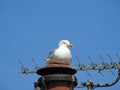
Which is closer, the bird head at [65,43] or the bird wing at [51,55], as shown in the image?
the bird wing at [51,55]

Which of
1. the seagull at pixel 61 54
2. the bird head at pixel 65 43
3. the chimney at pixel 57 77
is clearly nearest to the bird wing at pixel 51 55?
the seagull at pixel 61 54

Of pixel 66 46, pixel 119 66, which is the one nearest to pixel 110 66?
pixel 119 66

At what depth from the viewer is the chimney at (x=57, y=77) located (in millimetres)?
14999

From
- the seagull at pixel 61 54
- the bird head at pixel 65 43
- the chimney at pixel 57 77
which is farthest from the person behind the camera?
the bird head at pixel 65 43

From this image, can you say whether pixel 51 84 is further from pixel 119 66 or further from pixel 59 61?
pixel 119 66

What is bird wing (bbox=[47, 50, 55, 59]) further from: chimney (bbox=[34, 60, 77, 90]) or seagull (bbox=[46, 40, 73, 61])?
chimney (bbox=[34, 60, 77, 90])

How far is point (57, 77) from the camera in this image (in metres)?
15.0

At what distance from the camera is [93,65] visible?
185ft

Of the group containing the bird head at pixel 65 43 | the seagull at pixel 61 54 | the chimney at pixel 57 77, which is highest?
the bird head at pixel 65 43

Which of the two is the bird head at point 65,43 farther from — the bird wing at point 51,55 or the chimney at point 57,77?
the chimney at point 57,77

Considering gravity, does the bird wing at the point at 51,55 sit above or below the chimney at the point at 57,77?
above

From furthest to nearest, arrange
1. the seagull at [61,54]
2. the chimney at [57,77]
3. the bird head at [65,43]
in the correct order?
the bird head at [65,43] → the seagull at [61,54] → the chimney at [57,77]

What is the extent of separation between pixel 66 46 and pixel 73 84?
5.00ft

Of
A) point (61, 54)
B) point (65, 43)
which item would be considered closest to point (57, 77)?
point (61, 54)
